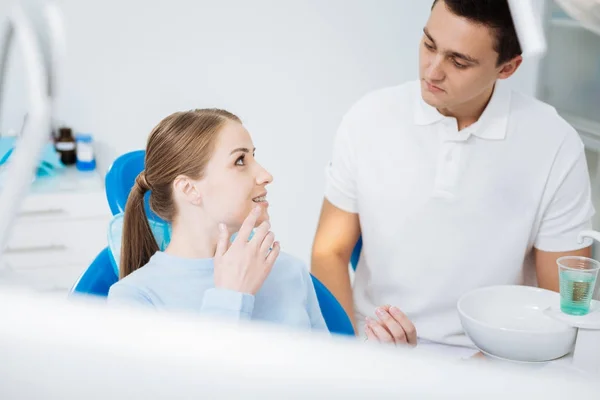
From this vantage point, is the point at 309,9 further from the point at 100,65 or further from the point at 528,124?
the point at 528,124

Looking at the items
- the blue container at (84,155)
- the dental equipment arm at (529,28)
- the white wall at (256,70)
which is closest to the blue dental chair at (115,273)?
the dental equipment arm at (529,28)

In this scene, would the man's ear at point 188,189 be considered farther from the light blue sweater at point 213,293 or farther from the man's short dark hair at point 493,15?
the man's short dark hair at point 493,15

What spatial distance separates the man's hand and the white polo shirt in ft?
1.14

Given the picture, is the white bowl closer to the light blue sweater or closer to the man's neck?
the light blue sweater

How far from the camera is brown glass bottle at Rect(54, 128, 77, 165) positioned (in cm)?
203

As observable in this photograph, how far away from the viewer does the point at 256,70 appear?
2266mm

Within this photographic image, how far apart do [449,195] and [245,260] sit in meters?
0.52

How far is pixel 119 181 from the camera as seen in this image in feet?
3.70

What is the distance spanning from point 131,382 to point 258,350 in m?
0.03

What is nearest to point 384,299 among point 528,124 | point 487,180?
point 487,180

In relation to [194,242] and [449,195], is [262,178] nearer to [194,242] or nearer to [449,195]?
[194,242]

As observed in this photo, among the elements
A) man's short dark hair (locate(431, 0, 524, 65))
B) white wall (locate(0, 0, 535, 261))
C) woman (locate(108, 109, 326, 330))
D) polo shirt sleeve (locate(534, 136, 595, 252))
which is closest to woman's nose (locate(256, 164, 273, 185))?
woman (locate(108, 109, 326, 330))

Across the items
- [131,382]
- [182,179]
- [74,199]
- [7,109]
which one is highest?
[131,382]

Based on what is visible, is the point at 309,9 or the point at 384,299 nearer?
the point at 384,299
